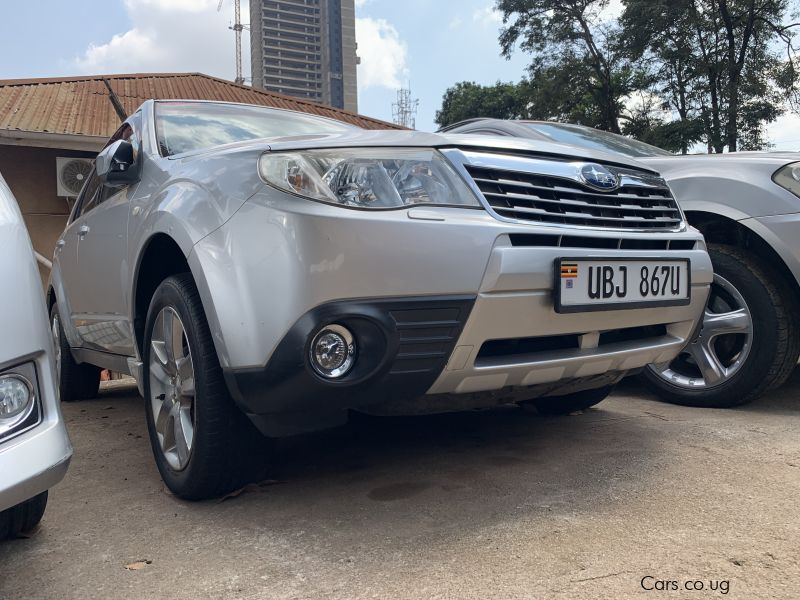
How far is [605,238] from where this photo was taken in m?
2.22

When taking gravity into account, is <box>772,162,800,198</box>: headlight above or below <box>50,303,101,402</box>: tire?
above

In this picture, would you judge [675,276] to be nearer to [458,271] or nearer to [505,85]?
[458,271]

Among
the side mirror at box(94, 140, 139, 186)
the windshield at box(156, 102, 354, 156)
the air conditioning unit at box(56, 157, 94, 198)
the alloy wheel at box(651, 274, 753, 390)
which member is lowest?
the alloy wheel at box(651, 274, 753, 390)

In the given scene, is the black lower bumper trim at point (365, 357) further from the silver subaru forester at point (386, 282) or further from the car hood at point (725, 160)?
the car hood at point (725, 160)

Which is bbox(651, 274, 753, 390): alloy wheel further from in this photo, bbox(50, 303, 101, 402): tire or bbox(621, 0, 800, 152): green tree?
bbox(621, 0, 800, 152): green tree

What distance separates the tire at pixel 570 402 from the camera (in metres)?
3.24

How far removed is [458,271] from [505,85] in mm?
33582

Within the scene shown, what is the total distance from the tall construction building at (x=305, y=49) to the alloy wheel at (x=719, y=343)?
295 feet

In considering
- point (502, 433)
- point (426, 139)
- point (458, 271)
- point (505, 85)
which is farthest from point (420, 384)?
point (505, 85)

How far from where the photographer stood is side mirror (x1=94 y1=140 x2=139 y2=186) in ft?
8.98

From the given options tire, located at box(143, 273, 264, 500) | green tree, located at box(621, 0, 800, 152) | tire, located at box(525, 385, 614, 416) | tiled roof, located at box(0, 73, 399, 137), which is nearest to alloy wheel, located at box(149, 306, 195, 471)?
Answer: tire, located at box(143, 273, 264, 500)

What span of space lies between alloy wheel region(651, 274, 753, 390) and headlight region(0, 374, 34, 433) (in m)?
2.68

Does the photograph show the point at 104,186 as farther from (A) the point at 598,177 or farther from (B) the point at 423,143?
(A) the point at 598,177

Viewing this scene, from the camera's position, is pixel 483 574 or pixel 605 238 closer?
pixel 483 574
